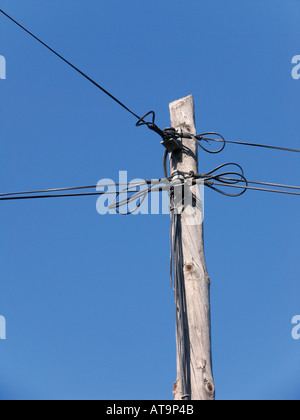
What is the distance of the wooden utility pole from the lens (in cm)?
507

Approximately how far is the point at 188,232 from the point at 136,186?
92 cm

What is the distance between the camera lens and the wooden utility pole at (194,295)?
507 centimetres

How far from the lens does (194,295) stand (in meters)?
5.37
